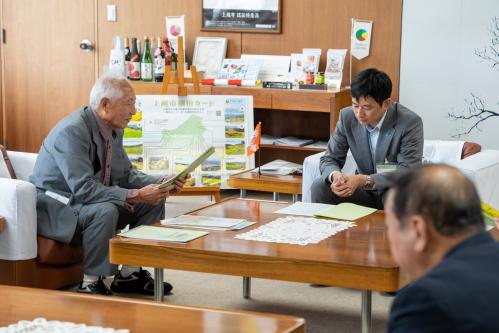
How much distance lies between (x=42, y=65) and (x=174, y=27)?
4.46 ft

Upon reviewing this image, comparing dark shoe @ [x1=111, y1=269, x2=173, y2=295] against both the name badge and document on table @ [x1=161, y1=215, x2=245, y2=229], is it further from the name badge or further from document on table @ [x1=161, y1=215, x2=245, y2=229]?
the name badge

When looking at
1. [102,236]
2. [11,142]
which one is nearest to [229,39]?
[11,142]

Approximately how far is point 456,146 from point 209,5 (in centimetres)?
264

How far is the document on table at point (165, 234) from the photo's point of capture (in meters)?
3.23

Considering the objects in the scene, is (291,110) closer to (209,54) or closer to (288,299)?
(209,54)

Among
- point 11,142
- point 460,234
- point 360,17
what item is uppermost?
point 360,17

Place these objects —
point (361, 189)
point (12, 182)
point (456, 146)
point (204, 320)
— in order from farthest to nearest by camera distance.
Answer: point (456, 146) → point (361, 189) → point (12, 182) → point (204, 320)

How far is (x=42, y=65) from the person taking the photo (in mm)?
7621

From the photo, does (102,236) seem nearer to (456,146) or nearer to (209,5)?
(456,146)

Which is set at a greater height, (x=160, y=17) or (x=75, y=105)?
(x=160, y=17)

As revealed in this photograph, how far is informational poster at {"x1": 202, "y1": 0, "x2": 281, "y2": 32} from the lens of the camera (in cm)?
672

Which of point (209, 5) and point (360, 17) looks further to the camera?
point (209, 5)

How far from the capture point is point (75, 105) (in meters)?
7.54

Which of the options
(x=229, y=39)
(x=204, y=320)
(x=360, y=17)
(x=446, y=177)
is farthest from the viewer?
(x=229, y=39)
